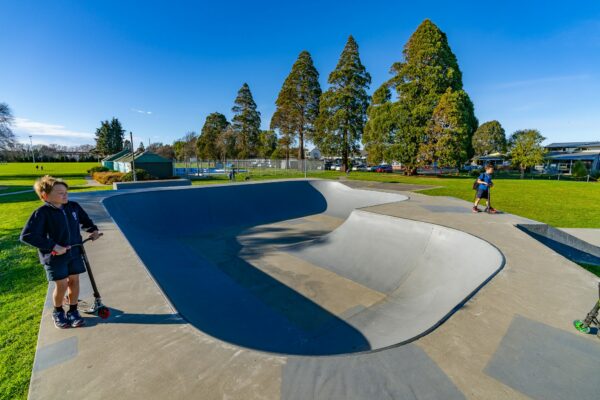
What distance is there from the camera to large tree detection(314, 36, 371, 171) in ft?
99.2

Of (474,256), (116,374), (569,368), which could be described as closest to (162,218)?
(116,374)

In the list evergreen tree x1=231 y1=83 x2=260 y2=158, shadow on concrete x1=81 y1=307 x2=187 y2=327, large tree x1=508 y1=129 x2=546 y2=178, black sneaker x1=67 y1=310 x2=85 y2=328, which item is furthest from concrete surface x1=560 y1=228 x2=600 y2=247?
evergreen tree x1=231 y1=83 x2=260 y2=158

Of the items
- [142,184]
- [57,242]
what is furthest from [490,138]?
[57,242]

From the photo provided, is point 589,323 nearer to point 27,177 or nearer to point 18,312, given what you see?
point 18,312

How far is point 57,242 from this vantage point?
2.55 m

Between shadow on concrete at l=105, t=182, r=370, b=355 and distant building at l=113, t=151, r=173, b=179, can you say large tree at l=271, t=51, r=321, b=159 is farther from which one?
shadow on concrete at l=105, t=182, r=370, b=355

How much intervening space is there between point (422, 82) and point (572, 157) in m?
37.5

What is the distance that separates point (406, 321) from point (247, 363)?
114 inches

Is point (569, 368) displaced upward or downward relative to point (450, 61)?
downward

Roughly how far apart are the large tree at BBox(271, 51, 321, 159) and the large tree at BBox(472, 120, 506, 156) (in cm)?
4875

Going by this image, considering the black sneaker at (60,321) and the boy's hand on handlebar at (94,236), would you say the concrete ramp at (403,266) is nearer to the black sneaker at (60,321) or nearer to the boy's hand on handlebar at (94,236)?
the black sneaker at (60,321)

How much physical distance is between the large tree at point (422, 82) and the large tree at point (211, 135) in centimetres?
4072

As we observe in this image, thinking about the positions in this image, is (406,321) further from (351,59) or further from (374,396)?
(351,59)

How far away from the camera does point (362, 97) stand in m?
31.0
